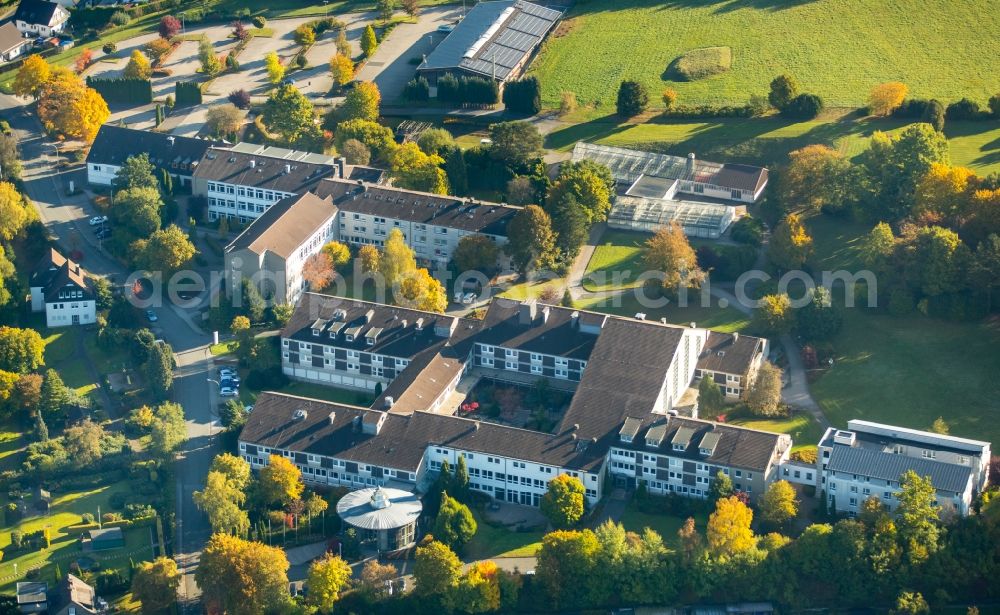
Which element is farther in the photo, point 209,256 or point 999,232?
point 209,256

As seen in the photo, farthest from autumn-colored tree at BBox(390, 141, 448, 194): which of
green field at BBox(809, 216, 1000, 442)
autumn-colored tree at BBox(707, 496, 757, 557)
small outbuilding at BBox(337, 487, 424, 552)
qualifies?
autumn-colored tree at BBox(707, 496, 757, 557)

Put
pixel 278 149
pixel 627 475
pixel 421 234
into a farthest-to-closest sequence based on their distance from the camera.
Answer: pixel 278 149 < pixel 421 234 < pixel 627 475

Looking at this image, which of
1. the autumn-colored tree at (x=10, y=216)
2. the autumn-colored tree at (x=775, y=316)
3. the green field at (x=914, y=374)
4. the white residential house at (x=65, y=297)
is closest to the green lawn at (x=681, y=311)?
the autumn-colored tree at (x=775, y=316)

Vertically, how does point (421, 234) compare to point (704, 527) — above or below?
above

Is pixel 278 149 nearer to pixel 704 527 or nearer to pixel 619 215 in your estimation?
pixel 619 215

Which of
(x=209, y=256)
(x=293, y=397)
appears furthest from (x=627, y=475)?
(x=209, y=256)

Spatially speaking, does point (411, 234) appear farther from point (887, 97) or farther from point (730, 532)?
point (730, 532)

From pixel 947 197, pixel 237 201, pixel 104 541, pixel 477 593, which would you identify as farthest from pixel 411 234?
pixel 477 593
